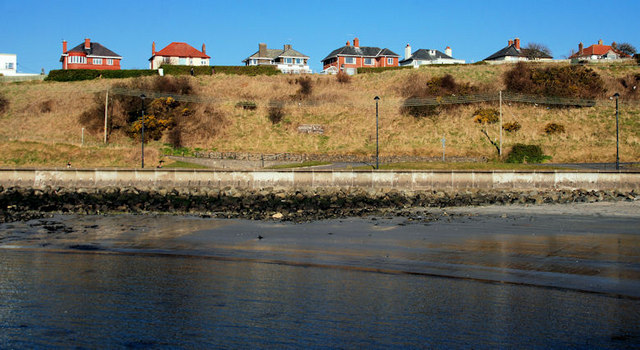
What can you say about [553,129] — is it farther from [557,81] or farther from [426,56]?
[426,56]

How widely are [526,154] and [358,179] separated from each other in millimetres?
28153

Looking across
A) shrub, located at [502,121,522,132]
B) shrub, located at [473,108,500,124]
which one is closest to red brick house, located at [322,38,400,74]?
shrub, located at [473,108,500,124]

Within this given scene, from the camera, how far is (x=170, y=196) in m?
33.5

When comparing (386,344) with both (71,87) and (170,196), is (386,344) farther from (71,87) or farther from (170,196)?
(71,87)

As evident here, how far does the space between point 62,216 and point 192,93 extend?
5371 cm

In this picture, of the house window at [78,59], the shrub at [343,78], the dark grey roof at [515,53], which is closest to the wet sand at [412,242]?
the shrub at [343,78]

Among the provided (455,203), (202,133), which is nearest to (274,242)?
(455,203)

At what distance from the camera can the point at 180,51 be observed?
108000 mm

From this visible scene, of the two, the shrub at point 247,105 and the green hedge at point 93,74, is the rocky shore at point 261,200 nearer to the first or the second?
the shrub at point 247,105

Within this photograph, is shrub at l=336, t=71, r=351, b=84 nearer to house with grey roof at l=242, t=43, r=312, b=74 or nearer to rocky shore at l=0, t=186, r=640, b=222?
house with grey roof at l=242, t=43, r=312, b=74

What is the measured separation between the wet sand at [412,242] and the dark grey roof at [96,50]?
85.8 meters

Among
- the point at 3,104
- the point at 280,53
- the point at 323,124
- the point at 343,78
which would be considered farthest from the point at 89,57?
the point at 323,124

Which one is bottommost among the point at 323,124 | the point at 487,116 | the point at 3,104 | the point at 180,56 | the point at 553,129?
the point at 553,129

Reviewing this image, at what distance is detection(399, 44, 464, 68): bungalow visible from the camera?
124 meters
